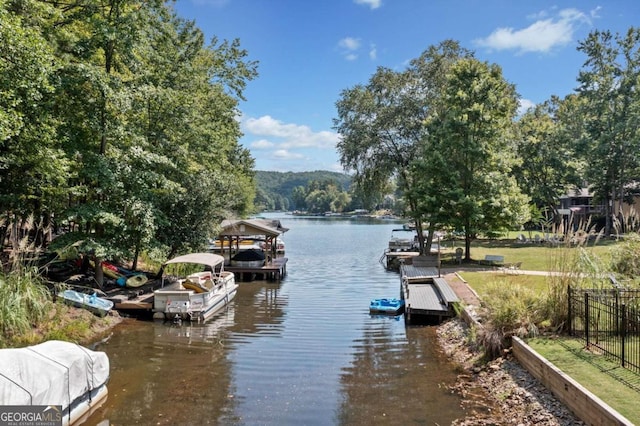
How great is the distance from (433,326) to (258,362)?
6.55 m

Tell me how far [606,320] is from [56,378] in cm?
1141

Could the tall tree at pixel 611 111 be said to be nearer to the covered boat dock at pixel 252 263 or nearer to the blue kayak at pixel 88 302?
the covered boat dock at pixel 252 263

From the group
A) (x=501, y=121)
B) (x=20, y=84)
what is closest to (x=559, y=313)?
(x=20, y=84)

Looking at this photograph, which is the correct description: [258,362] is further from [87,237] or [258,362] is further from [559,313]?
[87,237]

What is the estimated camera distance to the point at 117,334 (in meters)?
14.8

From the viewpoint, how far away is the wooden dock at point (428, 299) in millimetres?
15953

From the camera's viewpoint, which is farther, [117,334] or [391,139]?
[391,139]

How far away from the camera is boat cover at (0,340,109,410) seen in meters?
7.00

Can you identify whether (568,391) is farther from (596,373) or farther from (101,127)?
(101,127)

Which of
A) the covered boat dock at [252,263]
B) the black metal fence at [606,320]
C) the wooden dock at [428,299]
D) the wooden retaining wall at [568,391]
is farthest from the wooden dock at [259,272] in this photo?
the black metal fence at [606,320]

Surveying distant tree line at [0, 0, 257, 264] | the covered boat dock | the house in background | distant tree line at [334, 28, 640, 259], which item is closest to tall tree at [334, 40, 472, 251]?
distant tree line at [334, 28, 640, 259]

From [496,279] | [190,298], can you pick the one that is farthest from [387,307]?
[190,298]

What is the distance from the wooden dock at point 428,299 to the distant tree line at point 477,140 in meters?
5.53

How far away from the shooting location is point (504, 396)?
888 centimetres
